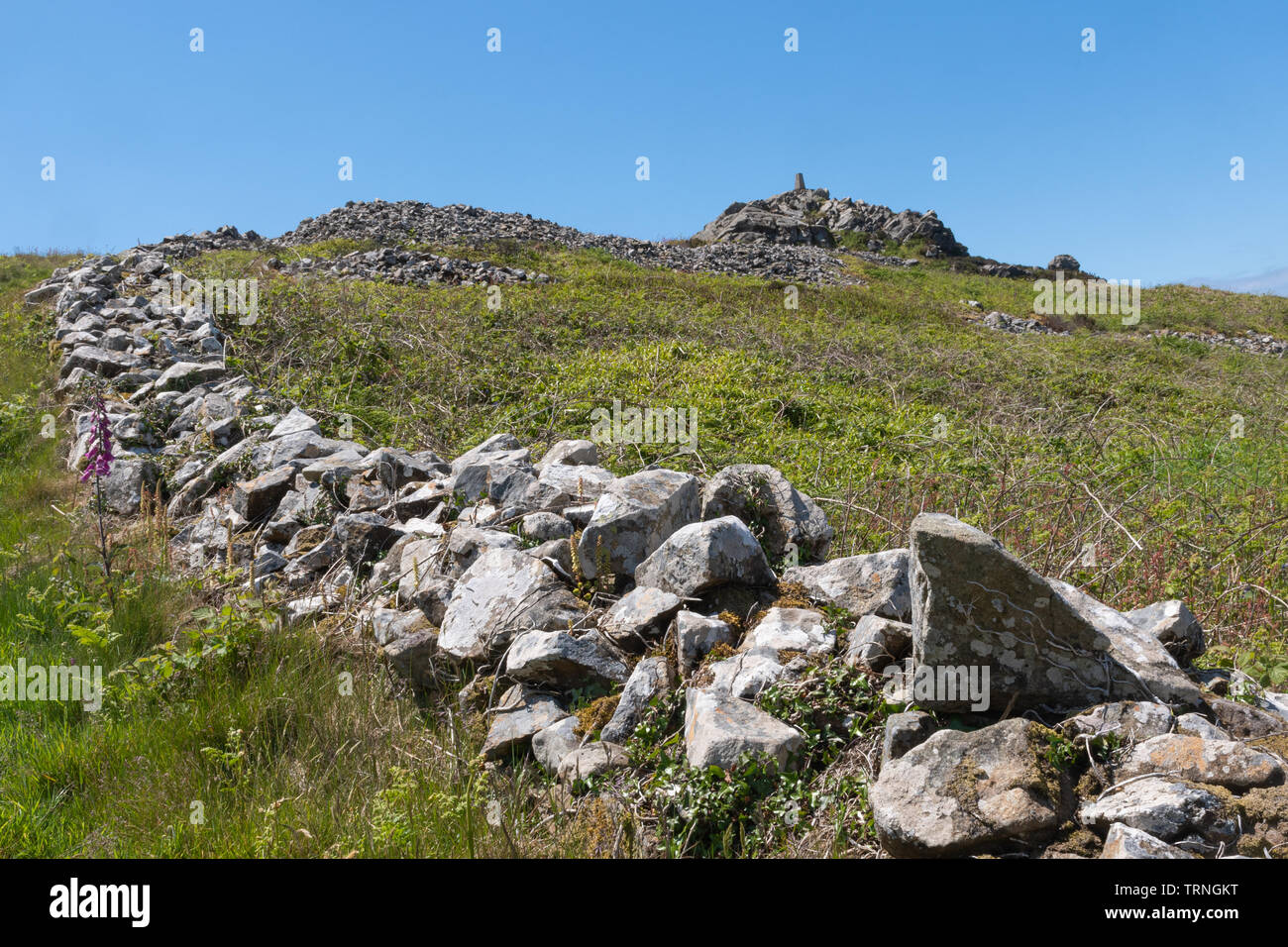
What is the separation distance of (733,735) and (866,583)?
4.00ft

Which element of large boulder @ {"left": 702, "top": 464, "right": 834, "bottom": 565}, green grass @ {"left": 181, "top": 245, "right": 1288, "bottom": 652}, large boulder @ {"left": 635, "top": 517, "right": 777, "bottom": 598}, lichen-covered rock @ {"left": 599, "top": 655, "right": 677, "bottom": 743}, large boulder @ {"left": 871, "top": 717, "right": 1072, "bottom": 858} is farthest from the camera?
green grass @ {"left": 181, "top": 245, "right": 1288, "bottom": 652}

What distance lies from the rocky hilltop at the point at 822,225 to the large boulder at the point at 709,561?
3288 cm

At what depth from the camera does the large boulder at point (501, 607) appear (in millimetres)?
3875

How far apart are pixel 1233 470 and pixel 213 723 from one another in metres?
10.4

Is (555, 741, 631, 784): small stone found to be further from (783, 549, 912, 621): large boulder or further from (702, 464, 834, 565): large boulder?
(702, 464, 834, 565): large boulder

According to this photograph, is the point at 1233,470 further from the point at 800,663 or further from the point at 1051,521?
the point at 800,663

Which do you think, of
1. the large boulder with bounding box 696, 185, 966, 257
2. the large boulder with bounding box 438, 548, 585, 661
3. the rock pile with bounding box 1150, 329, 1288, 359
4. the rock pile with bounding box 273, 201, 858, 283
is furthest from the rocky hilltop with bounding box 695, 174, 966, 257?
the large boulder with bounding box 438, 548, 585, 661

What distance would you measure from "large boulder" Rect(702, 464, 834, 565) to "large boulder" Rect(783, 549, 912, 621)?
501 millimetres

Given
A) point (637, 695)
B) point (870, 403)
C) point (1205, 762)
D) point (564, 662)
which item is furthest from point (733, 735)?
point (870, 403)

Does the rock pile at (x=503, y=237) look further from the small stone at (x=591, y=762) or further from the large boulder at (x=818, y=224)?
the small stone at (x=591, y=762)

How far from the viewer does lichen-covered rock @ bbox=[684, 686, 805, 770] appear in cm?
274

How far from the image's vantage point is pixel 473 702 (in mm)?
3787

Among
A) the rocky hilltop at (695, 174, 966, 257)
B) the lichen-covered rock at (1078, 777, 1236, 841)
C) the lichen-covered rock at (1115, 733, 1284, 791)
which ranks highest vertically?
the rocky hilltop at (695, 174, 966, 257)

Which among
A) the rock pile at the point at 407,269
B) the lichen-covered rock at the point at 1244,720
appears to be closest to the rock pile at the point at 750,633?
the lichen-covered rock at the point at 1244,720
